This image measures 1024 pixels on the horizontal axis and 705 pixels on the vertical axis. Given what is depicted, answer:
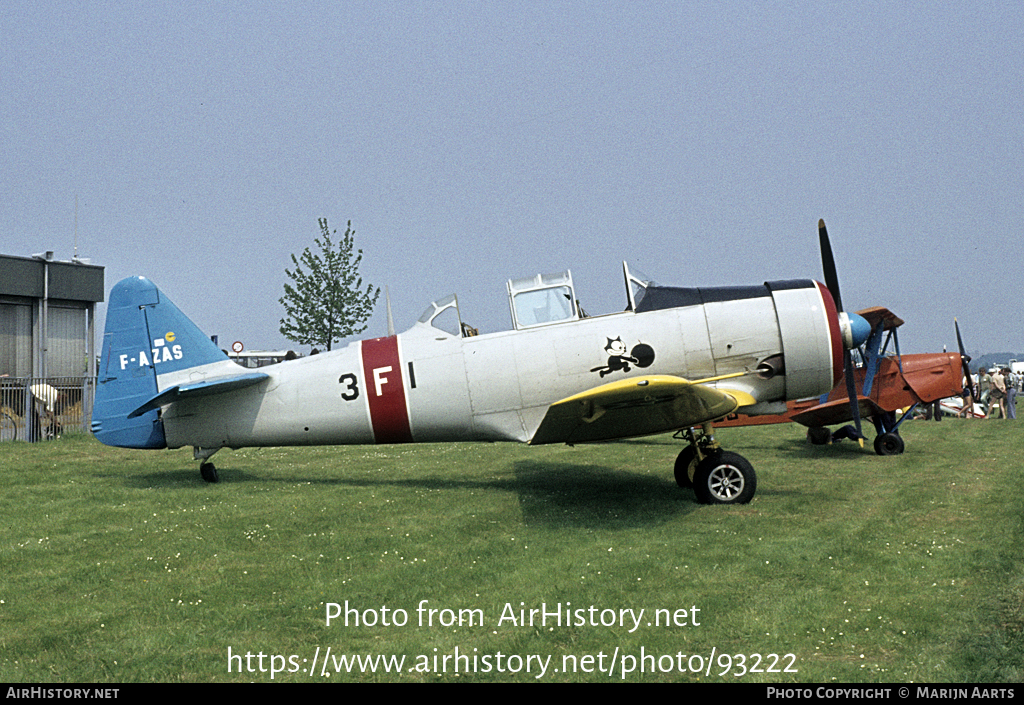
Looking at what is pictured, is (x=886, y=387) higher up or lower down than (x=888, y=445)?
higher up

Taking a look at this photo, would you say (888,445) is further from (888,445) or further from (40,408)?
(40,408)

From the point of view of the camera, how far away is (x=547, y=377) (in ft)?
28.1

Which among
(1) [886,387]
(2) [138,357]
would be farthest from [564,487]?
(1) [886,387]

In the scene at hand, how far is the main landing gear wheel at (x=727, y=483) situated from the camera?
833cm

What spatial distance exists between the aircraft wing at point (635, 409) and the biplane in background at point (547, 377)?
0.09 ft

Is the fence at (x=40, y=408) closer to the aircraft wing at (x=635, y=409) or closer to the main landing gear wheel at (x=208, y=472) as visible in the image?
the main landing gear wheel at (x=208, y=472)

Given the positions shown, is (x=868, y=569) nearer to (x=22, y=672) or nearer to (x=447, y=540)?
(x=447, y=540)

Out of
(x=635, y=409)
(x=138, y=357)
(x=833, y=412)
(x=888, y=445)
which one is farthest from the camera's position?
(x=833, y=412)

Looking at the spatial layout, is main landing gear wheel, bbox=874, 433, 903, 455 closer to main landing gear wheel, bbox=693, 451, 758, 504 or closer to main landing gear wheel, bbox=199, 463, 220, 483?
main landing gear wheel, bbox=693, 451, 758, 504

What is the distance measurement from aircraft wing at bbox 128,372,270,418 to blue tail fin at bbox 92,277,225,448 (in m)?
0.36

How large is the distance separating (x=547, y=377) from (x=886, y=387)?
27.2 feet

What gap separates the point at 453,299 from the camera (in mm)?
9227
